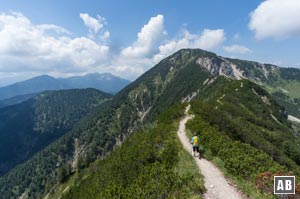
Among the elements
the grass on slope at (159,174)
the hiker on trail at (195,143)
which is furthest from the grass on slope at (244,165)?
the grass on slope at (159,174)

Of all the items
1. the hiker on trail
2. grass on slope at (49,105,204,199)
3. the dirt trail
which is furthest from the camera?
the hiker on trail

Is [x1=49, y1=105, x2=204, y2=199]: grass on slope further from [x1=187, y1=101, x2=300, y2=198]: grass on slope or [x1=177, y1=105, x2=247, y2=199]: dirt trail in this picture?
[x1=187, y1=101, x2=300, y2=198]: grass on slope

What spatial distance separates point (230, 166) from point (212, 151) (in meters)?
4.19

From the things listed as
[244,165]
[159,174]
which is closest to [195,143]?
[244,165]

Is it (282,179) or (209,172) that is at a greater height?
(282,179)

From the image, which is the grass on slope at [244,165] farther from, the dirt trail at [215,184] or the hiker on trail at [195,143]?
the hiker on trail at [195,143]

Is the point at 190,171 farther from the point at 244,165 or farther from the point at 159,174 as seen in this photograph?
the point at 244,165

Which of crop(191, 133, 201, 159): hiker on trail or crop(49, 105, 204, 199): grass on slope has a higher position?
crop(191, 133, 201, 159): hiker on trail

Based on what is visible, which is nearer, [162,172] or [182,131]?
[162,172]

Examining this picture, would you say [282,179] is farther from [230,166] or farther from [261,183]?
[230,166]

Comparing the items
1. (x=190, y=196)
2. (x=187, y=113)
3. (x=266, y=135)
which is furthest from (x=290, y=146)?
(x=190, y=196)

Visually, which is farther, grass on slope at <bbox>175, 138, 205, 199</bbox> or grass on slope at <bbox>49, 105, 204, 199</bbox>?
grass on slope at <bbox>175, 138, 205, 199</bbox>

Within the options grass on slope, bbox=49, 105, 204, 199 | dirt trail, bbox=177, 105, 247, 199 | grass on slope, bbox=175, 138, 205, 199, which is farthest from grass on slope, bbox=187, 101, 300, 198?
grass on slope, bbox=49, 105, 204, 199

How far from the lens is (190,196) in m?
19.3
